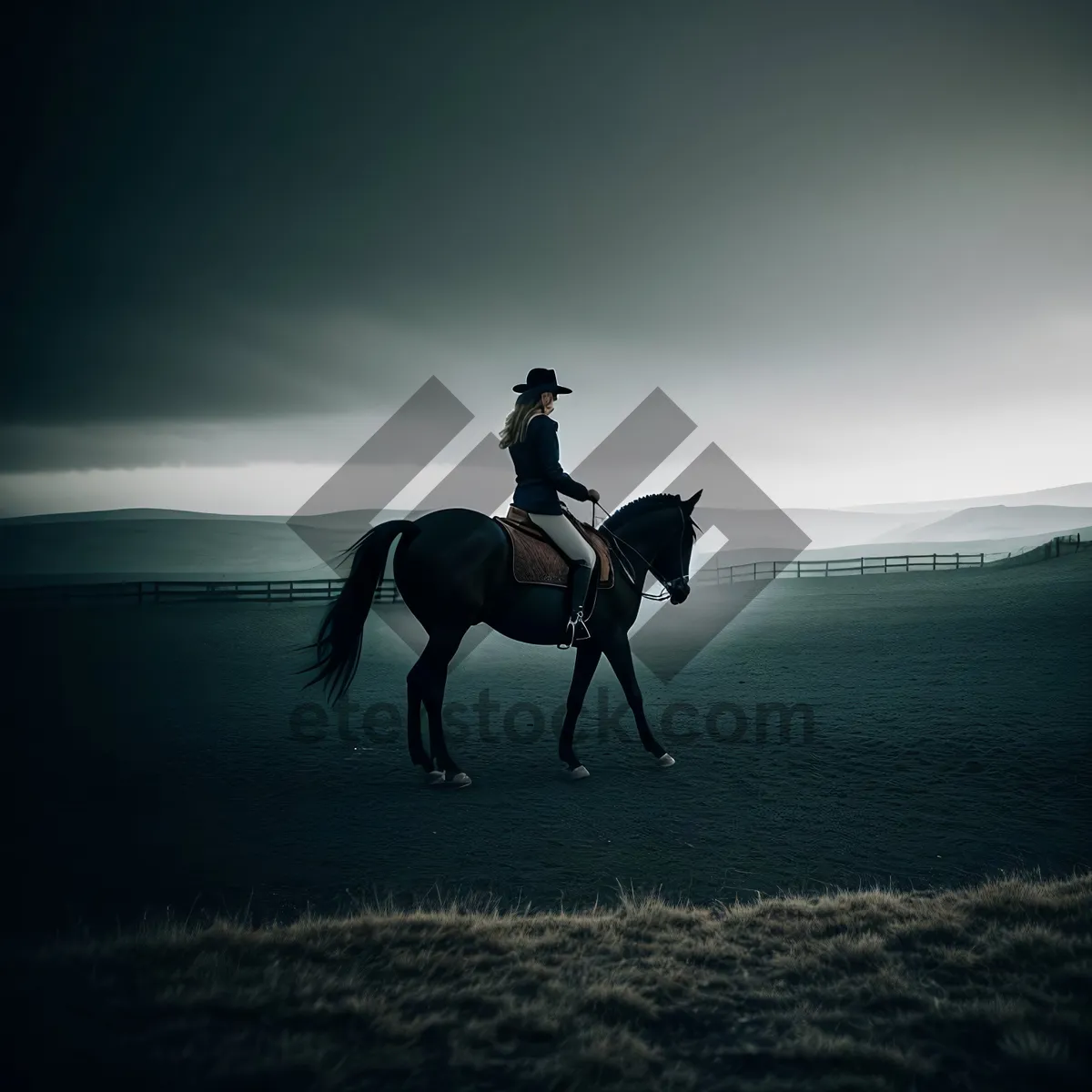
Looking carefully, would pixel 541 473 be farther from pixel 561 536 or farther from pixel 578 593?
pixel 578 593

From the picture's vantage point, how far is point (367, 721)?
36.3 feet

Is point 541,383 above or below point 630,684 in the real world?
above

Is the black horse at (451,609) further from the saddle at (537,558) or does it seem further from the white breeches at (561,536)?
the white breeches at (561,536)

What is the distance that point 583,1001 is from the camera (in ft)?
11.2

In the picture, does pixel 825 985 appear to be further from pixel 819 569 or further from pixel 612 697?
pixel 819 569

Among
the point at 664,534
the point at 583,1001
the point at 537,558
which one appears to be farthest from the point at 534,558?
the point at 583,1001

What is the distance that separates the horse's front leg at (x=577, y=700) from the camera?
829 centimetres

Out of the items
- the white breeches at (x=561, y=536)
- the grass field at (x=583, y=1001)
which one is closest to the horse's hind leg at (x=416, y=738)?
the white breeches at (x=561, y=536)

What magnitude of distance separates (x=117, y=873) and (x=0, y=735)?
6.30 m

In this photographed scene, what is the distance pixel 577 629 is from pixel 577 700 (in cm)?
91

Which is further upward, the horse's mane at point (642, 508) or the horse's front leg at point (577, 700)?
the horse's mane at point (642, 508)

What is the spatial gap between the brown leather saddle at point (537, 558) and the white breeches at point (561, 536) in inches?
2.1

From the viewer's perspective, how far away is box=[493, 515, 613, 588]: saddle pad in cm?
777

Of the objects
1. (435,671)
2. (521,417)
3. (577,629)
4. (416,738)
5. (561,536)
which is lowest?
(416,738)
